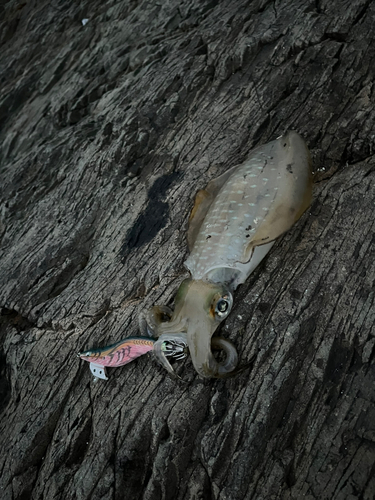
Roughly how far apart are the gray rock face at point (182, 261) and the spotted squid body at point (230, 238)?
0.23m

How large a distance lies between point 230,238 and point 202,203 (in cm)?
95

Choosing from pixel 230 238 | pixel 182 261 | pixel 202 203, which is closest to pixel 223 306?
pixel 230 238

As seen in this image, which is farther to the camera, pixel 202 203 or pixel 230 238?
pixel 202 203

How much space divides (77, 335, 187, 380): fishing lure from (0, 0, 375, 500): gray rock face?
0.54 ft

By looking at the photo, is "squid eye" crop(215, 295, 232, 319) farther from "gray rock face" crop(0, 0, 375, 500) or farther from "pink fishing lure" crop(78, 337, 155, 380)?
"pink fishing lure" crop(78, 337, 155, 380)

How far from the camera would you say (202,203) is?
211 inches

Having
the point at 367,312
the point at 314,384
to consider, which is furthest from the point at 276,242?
the point at 314,384

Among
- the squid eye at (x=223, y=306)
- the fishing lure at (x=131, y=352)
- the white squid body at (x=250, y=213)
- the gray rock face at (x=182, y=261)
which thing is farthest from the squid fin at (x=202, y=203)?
the fishing lure at (x=131, y=352)

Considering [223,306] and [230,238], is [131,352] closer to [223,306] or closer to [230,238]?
[223,306]

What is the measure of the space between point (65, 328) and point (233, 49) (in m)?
4.72

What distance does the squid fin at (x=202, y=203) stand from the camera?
5.16 metres

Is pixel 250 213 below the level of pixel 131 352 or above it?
above

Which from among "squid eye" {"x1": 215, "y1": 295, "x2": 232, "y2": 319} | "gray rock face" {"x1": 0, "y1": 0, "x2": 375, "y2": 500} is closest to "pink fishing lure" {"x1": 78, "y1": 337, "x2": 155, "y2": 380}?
"gray rock face" {"x1": 0, "y1": 0, "x2": 375, "y2": 500}

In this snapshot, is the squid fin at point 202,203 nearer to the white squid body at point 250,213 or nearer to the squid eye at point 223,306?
the white squid body at point 250,213
